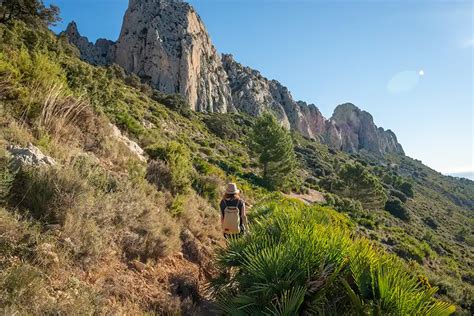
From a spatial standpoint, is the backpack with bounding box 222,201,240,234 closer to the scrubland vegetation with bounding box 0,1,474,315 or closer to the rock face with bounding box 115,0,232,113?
the scrubland vegetation with bounding box 0,1,474,315

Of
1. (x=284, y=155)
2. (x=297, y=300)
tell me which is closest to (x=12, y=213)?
(x=297, y=300)

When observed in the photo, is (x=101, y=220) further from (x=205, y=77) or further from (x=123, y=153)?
(x=205, y=77)

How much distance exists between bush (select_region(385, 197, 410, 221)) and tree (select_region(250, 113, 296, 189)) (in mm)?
29428

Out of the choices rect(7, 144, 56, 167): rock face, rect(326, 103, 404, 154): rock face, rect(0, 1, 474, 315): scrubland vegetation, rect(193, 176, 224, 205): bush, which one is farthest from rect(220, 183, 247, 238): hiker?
rect(326, 103, 404, 154): rock face

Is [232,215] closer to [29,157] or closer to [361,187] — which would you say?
[29,157]

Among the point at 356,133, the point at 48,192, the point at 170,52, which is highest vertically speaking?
the point at 356,133

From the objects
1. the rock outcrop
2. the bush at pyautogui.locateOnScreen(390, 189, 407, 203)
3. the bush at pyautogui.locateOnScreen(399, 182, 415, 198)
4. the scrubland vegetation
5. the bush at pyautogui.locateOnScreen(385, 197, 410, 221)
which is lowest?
the scrubland vegetation

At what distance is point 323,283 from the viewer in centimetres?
338

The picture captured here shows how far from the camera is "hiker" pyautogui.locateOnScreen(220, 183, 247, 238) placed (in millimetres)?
5746

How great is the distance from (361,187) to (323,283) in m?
42.3

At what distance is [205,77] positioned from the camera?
258ft

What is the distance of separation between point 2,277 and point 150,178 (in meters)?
4.27

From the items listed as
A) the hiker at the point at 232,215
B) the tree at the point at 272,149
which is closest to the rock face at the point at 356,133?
the tree at the point at 272,149

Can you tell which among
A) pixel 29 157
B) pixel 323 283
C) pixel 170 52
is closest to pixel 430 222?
pixel 323 283
